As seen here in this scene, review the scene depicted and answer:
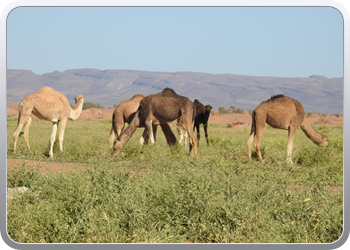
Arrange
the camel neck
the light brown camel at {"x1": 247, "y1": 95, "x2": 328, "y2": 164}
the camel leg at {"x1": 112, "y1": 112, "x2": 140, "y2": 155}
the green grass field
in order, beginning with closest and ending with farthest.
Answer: the green grass field → the camel leg at {"x1": 112, "y1": 112, "x2": 140, "y2": 155} → the light brown camel at {"x1": 247, "y1": 95, "x2": 328, "y2": 164} → the camel neck

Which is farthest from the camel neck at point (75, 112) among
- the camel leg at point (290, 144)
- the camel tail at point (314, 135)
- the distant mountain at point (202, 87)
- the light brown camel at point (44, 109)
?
the distant mountain at point (202, 87)

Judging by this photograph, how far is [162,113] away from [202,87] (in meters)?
75.9

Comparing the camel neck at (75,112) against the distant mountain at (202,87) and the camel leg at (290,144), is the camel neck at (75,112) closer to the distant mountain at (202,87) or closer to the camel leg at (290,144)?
the camel leg at (290,144)

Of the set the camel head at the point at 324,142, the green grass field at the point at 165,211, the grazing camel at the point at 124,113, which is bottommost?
the green grass field at the point at 165,211

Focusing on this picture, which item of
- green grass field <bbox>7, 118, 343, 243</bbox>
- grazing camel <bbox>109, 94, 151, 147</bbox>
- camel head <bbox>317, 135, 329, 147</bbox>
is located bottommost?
green grass field <bbox>7, 118, 343, 243</bbox>

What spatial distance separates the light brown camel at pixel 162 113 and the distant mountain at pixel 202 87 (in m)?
58.0

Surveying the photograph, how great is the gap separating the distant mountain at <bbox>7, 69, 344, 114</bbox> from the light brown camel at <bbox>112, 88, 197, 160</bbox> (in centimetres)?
5801

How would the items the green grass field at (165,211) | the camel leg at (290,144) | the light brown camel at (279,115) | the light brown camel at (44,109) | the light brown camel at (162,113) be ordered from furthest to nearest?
the light brown camel at (44,109) → the light brown camel at (279,115) → the light brown camel at (162,113) → the camel leg at (290,144) → the green grass field at (165,211)

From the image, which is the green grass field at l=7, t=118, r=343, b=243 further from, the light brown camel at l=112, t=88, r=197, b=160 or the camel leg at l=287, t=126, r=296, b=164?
the light brown camel at l=112, t=88, r=197, b=160

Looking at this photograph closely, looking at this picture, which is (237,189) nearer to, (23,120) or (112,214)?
(112,214)

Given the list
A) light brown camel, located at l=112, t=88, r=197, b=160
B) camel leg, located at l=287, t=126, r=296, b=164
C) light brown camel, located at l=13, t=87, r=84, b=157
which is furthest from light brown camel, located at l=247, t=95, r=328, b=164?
light brown camel, located at l=13, t=87, r=84, b=157

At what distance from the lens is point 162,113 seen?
13.9m

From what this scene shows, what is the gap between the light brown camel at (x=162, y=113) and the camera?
536 inches

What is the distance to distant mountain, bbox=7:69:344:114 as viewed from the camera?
76.2 metres
